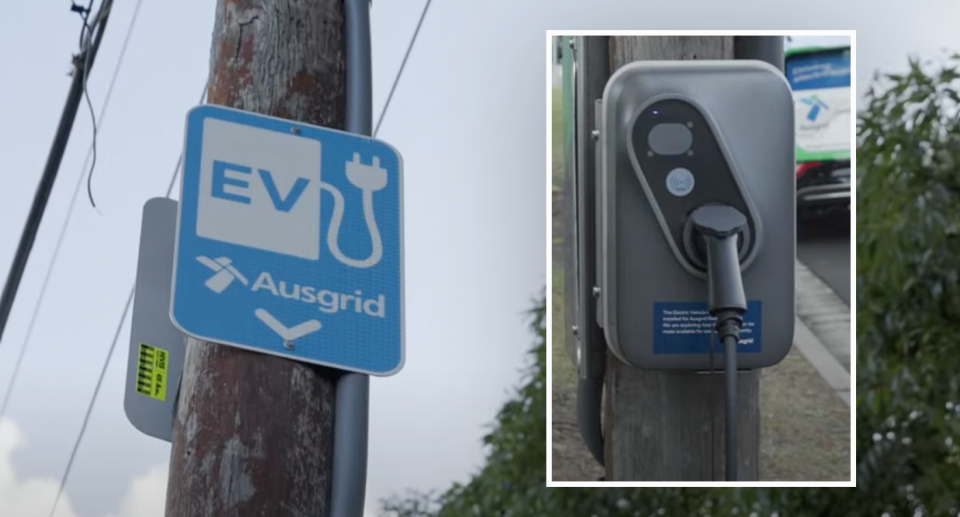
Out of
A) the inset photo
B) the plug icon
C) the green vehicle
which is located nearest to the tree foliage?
the green vehicle

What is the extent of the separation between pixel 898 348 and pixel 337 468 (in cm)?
386

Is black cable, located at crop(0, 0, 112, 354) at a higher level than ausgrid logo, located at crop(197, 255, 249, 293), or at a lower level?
higher

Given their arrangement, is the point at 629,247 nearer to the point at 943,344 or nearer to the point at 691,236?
the point at 691,236

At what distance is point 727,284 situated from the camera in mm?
3453

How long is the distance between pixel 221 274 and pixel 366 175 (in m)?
0.31

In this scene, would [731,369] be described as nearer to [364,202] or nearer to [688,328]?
[688,328]

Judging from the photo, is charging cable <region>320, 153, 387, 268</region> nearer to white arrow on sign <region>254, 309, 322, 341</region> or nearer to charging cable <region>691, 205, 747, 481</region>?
white arrow on sign <region>254, 309, 322, 341</region>

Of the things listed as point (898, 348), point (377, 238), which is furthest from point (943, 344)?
point (377, 238)

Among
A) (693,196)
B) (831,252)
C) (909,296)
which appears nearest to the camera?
(693,196)

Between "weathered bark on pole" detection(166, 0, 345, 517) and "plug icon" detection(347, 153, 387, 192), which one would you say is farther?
"plug icon" detection(347, 153, 387, 192)

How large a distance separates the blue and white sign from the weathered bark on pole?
0.13 feet

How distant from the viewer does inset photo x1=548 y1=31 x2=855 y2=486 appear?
3590 mm

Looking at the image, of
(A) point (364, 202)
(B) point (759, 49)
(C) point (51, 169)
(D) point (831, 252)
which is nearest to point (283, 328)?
(A) point (364, 202)

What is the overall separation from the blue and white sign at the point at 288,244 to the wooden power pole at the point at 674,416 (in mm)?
1224
